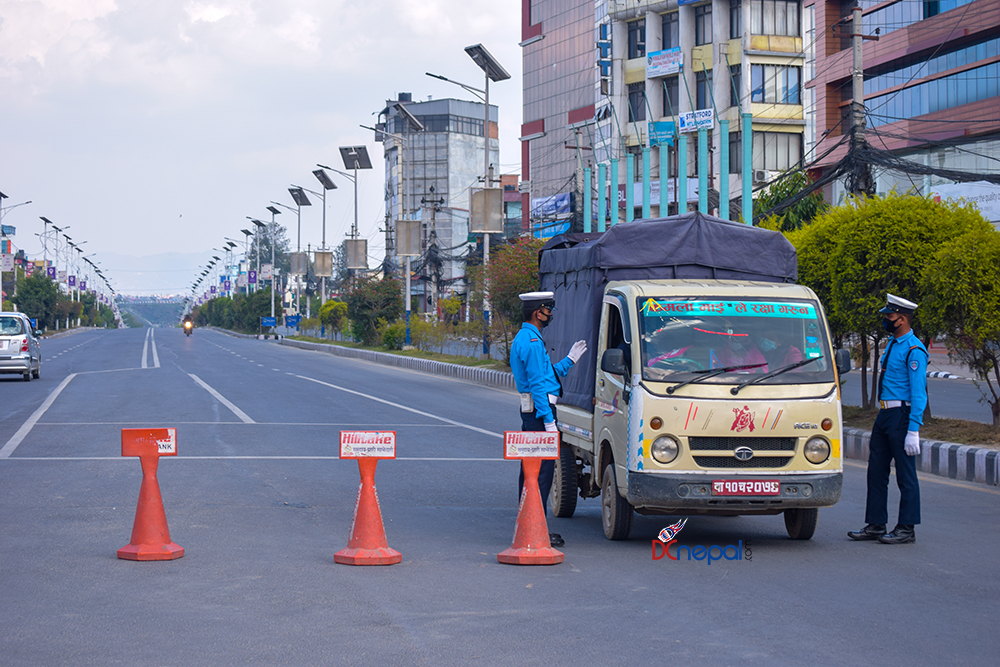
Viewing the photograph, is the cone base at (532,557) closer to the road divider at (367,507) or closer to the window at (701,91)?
the road divider at (367,507)

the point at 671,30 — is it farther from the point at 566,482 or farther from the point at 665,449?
the point at 665,449

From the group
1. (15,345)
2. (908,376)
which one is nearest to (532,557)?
(908,376)

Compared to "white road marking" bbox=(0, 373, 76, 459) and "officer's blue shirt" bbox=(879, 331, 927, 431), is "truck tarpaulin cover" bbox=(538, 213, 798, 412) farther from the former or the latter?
"white road marking" bbox=(0, 373, 76, 459)

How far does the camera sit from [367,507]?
765cm

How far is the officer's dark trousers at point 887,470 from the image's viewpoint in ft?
28.5

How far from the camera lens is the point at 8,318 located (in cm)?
2945

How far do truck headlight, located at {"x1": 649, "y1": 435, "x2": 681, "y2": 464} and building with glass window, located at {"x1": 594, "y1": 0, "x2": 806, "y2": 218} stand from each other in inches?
1846

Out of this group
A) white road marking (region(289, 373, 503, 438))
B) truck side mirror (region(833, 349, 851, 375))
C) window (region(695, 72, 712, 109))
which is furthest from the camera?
window (region(695, 72, 712, 109))

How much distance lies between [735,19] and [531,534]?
2089 inches

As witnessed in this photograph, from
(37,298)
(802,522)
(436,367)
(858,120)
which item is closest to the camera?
(802,522)

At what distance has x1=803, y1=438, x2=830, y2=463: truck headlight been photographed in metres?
8.00

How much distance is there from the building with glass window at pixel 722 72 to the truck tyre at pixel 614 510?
152 feet

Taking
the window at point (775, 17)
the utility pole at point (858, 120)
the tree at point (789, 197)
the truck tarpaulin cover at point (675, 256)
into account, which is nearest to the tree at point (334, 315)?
the window at point (775, 17)

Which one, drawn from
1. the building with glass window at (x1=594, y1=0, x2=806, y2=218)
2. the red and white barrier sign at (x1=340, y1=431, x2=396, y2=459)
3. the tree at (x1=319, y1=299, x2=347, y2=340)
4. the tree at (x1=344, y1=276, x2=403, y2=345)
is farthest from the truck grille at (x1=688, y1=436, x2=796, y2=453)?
the tree at (x1=319, y1=299, x2=347, y2=340)
